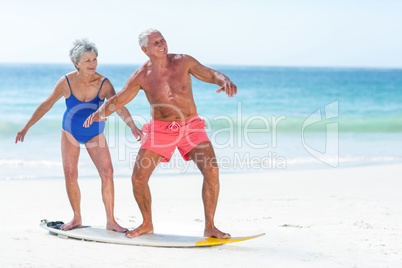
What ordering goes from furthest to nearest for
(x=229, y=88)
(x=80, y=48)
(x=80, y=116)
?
(x=80, y=116) → (x=80, y=48) → (x=229, y=88)

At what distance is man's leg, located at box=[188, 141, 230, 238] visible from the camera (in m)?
4.98

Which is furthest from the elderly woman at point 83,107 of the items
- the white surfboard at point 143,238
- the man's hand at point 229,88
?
the man's hand at point 229,88

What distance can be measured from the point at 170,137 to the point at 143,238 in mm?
950

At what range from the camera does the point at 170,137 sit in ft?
16.5

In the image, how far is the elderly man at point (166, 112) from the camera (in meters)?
4.96

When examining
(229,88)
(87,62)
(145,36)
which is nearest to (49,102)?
(87,62)

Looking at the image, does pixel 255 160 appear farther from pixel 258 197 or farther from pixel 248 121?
pixel 248 121

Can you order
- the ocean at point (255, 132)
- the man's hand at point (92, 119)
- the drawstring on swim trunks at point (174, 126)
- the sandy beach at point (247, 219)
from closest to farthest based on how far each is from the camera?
the sandy beach at point (247, 219) < the man's hand at point (92, 119) < the drawstring on swim trunks at point (174, 126) < the ocean at point (255, 132)

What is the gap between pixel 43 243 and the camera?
4.98 metres

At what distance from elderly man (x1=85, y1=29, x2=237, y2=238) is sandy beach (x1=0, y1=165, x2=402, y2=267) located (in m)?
0.62

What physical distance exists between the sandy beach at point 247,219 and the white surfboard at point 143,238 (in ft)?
0.24

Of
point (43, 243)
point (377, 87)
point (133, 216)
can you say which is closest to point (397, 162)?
point (133, 216)

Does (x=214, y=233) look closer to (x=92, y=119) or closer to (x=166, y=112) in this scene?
(x=166, y=112)

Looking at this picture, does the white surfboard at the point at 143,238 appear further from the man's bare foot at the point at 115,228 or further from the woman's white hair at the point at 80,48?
the woman's white hair at the point at 80,48
